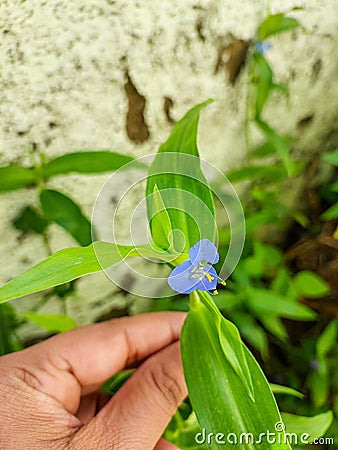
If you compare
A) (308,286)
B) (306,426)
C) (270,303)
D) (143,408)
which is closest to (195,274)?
(143,408)

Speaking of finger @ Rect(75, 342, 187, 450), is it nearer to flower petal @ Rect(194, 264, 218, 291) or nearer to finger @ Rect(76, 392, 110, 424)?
finger @ Rect(76, 392, 110, 424)

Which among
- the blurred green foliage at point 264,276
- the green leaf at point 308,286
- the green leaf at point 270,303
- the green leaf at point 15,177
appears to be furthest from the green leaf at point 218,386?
the green leaf at point 308,286

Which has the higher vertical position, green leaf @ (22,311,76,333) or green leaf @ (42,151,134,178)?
green leaf @ (42,151,134,178)

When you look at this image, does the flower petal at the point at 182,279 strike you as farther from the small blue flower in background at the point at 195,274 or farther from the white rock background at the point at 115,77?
the white rock background at the point at 115,77

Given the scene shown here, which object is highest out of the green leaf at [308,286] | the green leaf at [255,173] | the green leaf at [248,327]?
the green leaf at [255,173]

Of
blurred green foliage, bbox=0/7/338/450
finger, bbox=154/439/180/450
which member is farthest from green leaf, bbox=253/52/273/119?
finger, bbox=154/439/180/450

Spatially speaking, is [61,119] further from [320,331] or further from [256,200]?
[320,331]

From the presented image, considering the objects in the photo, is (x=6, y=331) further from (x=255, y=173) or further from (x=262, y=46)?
(x=262, y=46)
